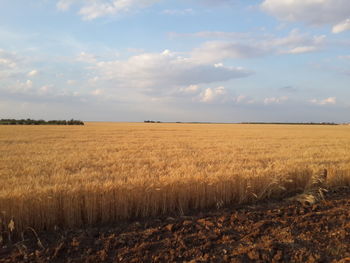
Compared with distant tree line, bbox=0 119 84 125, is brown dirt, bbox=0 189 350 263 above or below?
below

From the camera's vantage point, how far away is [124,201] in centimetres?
433

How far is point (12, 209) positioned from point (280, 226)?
169 inches

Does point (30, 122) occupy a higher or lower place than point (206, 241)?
higher

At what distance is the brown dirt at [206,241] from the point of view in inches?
118

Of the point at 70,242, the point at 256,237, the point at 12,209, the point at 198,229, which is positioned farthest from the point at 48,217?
the point at 256,237

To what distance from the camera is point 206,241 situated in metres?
3.37

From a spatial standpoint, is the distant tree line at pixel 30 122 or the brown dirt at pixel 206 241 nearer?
the brown dirt at pixel 206 241

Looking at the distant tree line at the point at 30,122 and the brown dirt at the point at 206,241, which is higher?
the distant tree line at the point at 30,122

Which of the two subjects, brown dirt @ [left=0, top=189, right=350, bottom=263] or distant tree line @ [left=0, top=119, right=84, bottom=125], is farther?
distant tree line @ [left=0, top=119, right=84, bottom=125]

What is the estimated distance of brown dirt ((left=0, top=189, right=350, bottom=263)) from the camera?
299 centimetres

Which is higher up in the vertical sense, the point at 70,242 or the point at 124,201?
the point at 124,201

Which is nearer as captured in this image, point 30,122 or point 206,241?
point 206,241

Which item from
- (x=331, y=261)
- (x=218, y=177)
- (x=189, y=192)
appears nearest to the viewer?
(x=331, y=261)

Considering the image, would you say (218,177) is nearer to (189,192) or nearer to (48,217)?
(189,192)
